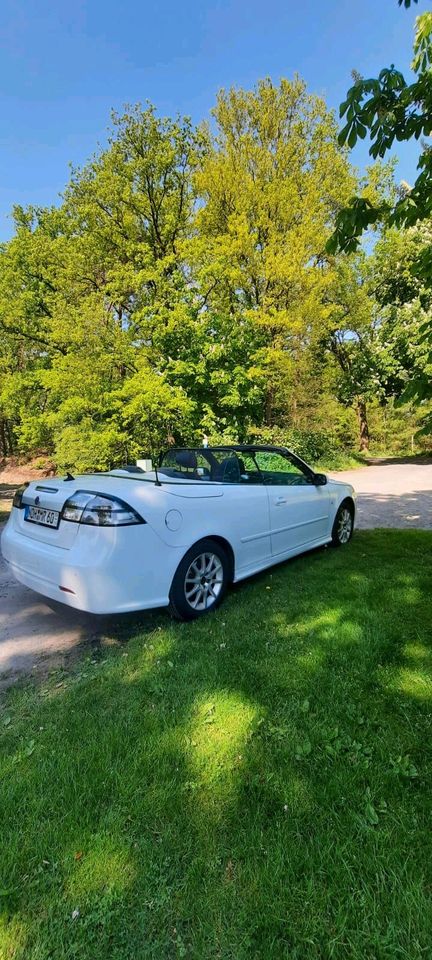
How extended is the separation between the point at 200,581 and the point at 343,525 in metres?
2.68

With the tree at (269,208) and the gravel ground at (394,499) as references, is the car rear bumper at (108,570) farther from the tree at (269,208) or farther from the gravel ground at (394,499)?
the tree at (269,208)

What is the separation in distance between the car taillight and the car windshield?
96cm

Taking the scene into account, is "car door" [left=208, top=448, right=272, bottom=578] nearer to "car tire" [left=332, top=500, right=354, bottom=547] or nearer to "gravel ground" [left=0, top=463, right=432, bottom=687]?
"gravel ground" [left=0, top=463, right=432, bottom=687]

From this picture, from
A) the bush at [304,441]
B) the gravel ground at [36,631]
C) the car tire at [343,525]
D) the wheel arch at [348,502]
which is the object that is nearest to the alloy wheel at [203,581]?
the gravel ground at [36,631]

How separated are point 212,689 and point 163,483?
4.81 feet

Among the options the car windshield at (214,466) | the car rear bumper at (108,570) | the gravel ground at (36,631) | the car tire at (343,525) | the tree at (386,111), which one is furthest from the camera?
the car tire at (343,525)

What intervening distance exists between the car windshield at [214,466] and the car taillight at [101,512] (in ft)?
3.14

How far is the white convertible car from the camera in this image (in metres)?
2.75

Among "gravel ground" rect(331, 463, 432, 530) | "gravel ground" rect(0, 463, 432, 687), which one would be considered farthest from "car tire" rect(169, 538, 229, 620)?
"gravel ground" rect(331, 463, 432, 530)

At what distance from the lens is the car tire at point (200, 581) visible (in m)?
3.15

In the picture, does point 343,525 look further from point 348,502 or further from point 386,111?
point 386,111

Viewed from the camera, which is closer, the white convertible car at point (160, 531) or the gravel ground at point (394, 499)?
the white convertible car at point (160, 531)

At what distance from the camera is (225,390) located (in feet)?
42.5

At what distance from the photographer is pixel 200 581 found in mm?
3367
